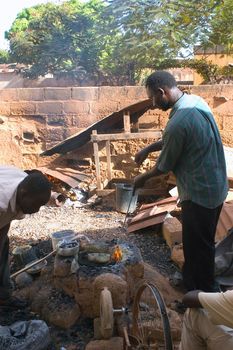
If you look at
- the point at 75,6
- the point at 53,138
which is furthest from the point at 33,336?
the point at 75,6

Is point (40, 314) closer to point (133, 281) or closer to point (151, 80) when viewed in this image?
point (133, 281)

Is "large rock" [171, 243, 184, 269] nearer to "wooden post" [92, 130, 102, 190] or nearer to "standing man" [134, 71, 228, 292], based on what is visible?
"standing man" [134, 71, 228, 292]

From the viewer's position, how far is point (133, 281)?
11.6 ft

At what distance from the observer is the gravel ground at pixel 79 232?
320cm

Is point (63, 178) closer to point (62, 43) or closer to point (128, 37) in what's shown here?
point (128, 37)

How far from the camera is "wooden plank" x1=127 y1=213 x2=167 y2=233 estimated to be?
212 inches

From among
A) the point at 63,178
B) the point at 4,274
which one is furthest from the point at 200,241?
the point at 63,178

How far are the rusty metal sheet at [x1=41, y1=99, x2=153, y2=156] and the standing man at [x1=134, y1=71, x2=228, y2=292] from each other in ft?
11.7

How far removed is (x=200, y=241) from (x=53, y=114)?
4.90 metres

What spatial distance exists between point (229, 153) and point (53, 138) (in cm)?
321

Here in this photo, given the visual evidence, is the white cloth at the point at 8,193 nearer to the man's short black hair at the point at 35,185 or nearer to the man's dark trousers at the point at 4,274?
the man's short black hair at the point at 35,185

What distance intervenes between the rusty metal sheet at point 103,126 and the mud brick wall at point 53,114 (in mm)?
203

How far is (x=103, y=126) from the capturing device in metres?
7.09

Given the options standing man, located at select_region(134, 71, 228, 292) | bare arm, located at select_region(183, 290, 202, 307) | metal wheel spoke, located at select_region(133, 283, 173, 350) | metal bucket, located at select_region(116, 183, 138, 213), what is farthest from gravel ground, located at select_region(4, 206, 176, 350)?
bare arm, located at select_region(183, 290, 202, 307)
